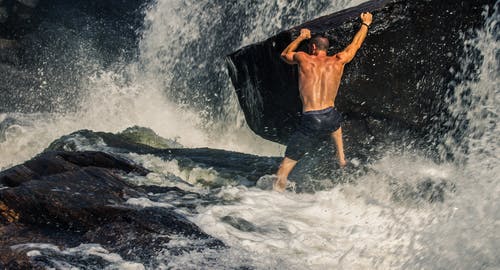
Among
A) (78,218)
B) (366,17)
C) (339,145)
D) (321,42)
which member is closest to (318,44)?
(321,42)

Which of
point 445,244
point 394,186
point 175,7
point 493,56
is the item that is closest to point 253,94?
point 394,186

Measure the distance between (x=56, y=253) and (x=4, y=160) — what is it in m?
8.26

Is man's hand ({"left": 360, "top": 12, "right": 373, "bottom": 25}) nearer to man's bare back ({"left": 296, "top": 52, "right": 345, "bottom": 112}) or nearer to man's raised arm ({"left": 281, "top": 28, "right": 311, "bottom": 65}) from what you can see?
man's bare back ({"left": 296, "top": 52, "right": 345, "bottom": 112})

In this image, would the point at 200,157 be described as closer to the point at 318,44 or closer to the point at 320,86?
the point at 320,86

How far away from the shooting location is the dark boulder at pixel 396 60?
20.3ft

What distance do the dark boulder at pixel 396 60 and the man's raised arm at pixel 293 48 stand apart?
0.12 metres

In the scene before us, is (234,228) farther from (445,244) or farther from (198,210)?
(445,244)

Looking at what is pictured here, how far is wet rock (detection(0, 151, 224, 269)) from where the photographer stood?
4.10 meters

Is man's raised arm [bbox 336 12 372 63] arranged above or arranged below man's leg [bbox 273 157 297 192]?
above

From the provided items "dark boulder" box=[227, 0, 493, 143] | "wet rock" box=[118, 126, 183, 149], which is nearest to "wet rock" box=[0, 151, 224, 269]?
"dark boulder" box=[227, 0, 493, 143]

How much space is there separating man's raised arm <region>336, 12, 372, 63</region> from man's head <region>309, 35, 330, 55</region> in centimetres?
18

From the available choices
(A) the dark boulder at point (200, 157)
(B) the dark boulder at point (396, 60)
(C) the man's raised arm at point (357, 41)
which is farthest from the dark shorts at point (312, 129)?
(A) the dark boulder at point (200, 157)

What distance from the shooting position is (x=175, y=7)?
49.8 ft

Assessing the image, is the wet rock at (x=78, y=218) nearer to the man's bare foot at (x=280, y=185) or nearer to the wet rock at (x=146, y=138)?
the man's bare foot at (x=280, y=185)
